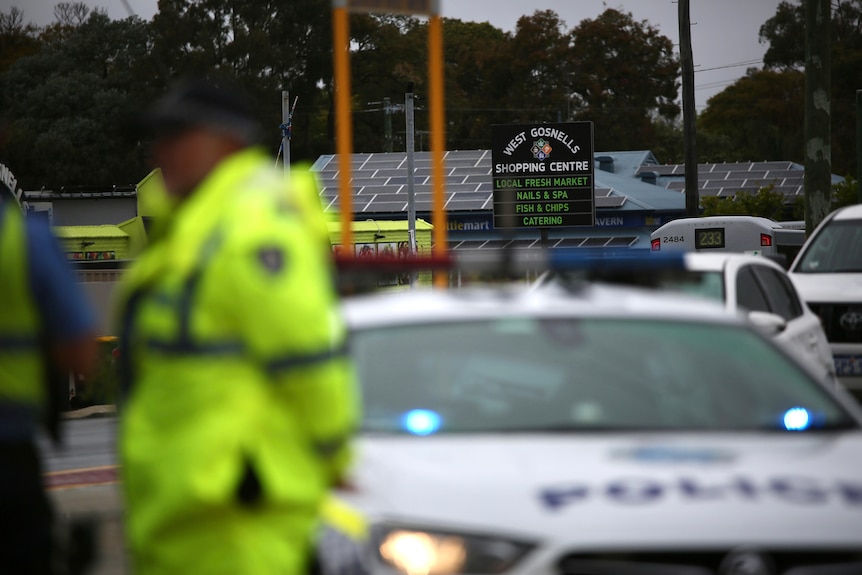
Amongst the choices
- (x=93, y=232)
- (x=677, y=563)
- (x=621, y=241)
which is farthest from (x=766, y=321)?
(x=93, y=232)

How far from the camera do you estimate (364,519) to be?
13.6 feet

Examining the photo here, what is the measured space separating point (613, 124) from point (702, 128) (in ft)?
43.4

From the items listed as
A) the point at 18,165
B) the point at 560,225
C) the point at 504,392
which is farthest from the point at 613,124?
the point at 504,392

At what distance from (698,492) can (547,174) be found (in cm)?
2628

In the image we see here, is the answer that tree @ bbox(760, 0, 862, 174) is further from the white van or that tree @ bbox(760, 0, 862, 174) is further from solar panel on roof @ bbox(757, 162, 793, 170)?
the white van

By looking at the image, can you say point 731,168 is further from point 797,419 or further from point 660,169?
point 797,419

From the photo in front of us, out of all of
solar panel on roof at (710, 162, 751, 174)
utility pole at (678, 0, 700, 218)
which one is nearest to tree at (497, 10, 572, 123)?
solar panel on roof at (710, 162, 751, 174)

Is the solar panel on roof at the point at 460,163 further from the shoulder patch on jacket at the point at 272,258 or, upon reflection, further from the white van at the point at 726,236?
the shoulder patch on jacket at the point at 272,258

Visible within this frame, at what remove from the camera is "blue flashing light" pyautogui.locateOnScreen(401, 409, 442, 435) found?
16.1ft

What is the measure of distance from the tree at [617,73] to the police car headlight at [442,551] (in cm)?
7397

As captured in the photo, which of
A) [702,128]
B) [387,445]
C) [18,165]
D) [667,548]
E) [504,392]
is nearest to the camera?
[667,548]

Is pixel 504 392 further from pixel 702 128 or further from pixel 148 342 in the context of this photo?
pixel 702 128

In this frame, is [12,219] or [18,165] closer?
[12,219]

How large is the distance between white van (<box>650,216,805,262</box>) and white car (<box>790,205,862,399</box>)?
1439 cm
